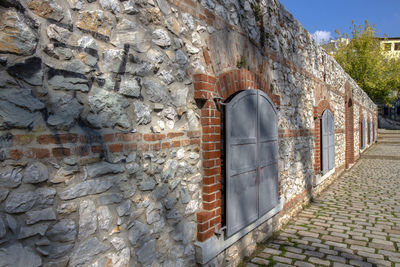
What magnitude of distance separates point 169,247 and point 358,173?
30.3ft

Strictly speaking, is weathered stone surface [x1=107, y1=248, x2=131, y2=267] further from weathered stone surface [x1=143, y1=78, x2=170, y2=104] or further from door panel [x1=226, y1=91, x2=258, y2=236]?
door panel [x1=226, y1=91, x2=258, y2=236]

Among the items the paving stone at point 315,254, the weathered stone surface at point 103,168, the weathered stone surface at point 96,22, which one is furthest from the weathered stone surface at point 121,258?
the paving stone at point 315,254

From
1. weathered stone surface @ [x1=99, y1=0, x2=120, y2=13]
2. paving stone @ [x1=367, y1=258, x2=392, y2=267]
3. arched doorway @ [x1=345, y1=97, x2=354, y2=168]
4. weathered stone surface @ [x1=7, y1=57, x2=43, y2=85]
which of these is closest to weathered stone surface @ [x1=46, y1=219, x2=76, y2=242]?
weathered stone surface @ [x1=7, y1=57, x2=43, y2=85]

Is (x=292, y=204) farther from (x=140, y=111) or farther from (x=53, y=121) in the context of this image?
(x=53, y=121)

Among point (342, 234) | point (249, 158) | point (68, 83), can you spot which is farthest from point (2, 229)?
point (342, 234)

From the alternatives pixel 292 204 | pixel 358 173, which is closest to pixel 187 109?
pixel 292 204

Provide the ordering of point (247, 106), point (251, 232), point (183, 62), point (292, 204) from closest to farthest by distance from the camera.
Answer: point (183, 62), point (247, 106), point (251, 232), point (292, 204)

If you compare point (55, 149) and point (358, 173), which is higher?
point (55, 149)

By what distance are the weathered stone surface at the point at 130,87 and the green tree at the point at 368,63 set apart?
25003mm

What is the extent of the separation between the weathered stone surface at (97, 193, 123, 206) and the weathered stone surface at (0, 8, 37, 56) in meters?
0.97

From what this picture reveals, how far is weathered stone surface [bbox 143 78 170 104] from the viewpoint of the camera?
224 cm

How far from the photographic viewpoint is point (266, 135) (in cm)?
385

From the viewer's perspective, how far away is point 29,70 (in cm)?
152

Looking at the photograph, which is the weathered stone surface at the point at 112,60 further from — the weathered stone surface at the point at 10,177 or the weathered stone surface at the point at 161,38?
the weathered stone surface at the point at 10,177
